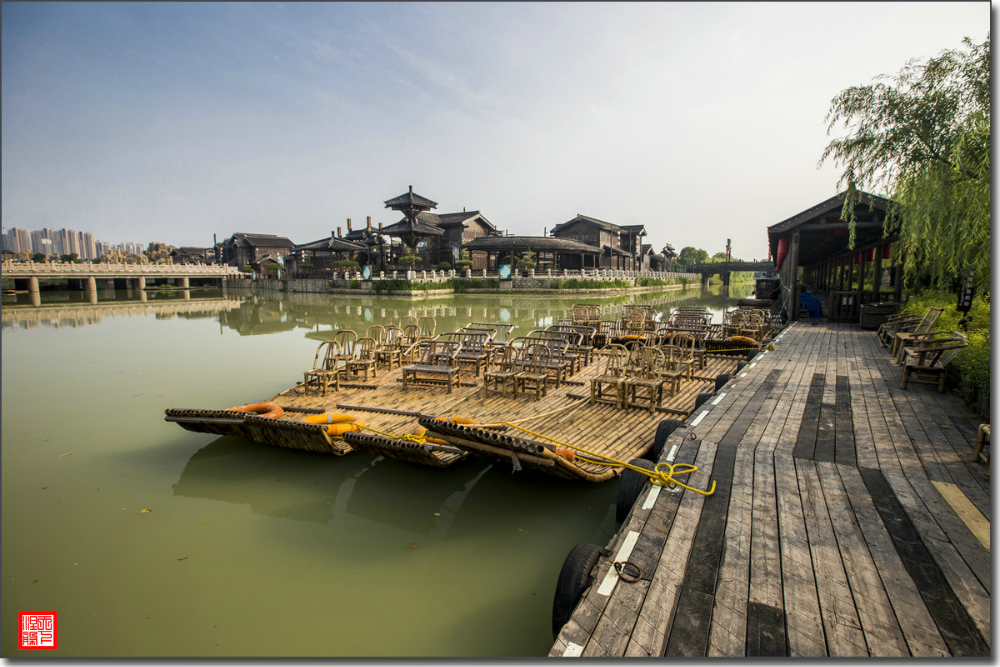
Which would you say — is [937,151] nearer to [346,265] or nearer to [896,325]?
[896,325]

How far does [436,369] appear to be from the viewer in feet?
27.5

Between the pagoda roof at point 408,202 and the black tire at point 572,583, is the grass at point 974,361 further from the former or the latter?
the pagoda roof at point 408,202

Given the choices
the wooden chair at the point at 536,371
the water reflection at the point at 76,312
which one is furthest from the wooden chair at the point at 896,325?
the water reflection at the point at 76,312

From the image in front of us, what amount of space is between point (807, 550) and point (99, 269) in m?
53.9

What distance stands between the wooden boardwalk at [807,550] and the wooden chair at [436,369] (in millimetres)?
4426

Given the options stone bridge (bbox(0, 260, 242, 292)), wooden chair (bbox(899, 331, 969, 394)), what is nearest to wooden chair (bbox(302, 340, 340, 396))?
wooden chair (bbox(899, 331, 969, 394))

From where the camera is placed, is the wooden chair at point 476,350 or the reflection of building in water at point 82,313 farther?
the reflection of building in water at point 82,313

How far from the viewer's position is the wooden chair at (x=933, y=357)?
6.52 meters

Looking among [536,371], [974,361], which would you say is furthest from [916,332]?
[536,371]

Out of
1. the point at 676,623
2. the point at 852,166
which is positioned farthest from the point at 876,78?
the point at 676,623

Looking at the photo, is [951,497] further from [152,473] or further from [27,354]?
[27,354]

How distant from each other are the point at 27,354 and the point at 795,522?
65.9ft

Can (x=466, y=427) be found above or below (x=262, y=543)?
above

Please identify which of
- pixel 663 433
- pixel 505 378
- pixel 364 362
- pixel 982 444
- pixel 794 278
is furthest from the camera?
pixel 794 278
